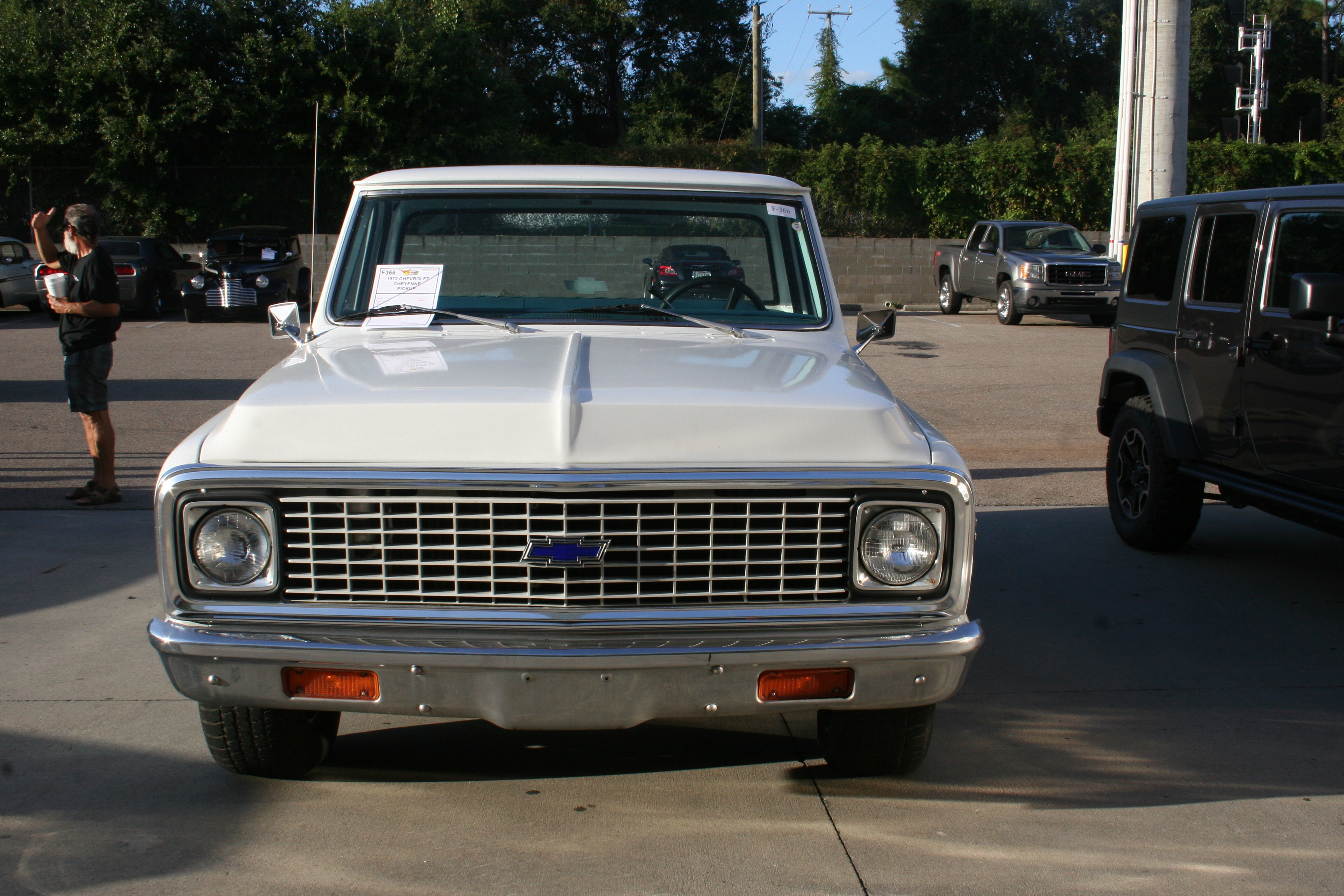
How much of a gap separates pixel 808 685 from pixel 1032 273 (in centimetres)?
1717

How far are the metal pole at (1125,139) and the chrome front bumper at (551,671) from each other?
58.3ft

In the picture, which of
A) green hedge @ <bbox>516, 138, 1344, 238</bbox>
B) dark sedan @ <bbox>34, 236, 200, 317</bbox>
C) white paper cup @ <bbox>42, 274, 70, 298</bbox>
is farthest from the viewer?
green hedge @ <bbox>516, 138, 1344, 238</bbox>

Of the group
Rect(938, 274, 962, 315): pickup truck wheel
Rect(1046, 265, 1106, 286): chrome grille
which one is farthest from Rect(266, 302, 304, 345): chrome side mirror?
Rect(938, 274, 962, 315): pickup truck wheel

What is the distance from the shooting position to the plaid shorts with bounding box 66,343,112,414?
6844 mm

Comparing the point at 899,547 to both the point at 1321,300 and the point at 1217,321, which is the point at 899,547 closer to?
the point at 1321,300

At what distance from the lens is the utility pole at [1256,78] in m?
41.8

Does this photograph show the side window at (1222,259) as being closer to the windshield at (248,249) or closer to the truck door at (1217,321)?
the truck door at (1217,321)

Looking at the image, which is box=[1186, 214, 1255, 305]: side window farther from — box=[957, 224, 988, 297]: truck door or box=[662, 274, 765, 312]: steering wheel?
box=[957, 224, 988, 297]: truck door

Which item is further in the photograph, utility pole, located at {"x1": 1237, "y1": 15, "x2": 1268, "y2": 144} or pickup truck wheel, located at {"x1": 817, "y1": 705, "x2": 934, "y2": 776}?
utility pole, located at {"x1": 1237, "y1": 15, "x2": 1268, "y2": 144}

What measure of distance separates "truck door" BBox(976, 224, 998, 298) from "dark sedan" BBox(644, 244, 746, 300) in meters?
16.3

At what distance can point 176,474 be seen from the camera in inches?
110

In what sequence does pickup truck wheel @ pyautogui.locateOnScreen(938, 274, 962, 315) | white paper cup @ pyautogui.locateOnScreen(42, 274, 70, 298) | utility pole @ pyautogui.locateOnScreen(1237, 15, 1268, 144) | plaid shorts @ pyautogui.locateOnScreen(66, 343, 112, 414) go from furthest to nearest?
utility pole @ pyautogui.locateOnScreen(1237, 15, 1268, 144) < pickup truck wheel @ pyautogui.locateOnScreen(938, 274, 962, 315) < plaid shorts @ pyautogui.locateOnScreen(66, 343, 112, 414) < white paper cup @ pyautogui.locateOnScreen(42, 274, 70, 298)

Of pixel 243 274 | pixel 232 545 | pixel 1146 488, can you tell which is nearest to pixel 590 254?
pixel 232 545

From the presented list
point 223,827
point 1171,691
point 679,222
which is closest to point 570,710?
point 223,827
